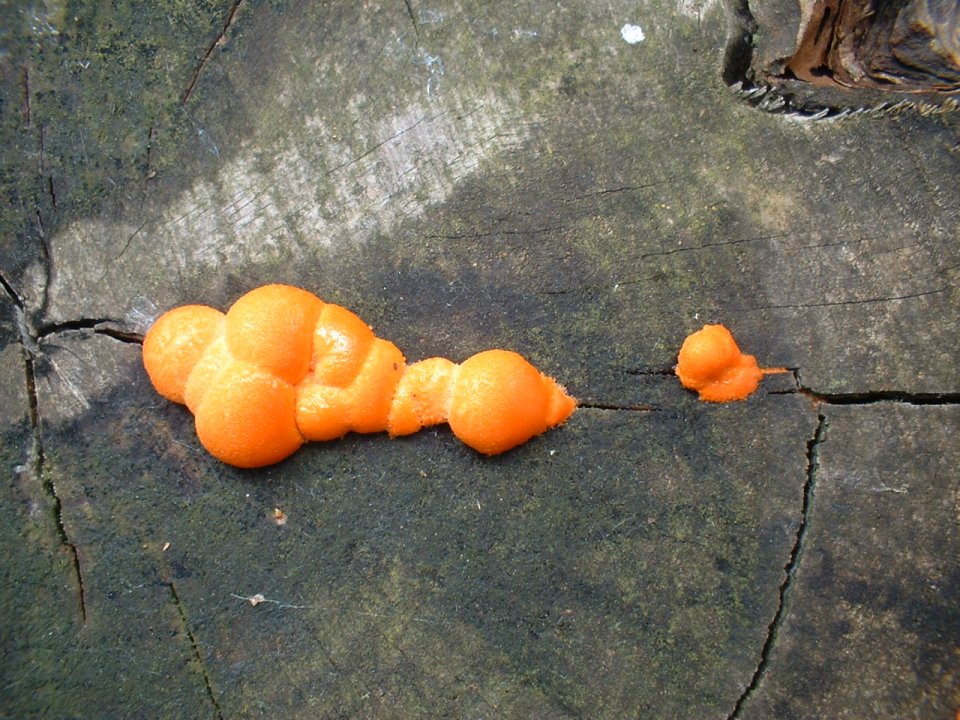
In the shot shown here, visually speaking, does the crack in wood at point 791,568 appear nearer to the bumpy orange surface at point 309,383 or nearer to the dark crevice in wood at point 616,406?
the dark crevice in wood at point 616,406

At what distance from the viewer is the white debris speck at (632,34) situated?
210cm

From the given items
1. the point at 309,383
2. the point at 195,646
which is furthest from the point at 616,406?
the point at 195,646

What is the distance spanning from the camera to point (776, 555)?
2.04m

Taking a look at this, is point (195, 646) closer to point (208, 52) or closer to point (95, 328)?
point (95, 328)

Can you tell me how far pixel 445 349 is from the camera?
84.6 inches

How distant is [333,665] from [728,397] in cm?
151

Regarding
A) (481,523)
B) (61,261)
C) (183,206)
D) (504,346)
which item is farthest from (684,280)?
(61,261)

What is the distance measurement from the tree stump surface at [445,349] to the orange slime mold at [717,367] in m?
0.05

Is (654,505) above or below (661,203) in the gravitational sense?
Answer: below

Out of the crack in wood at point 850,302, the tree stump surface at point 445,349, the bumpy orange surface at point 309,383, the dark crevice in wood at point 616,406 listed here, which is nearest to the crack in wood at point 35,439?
the tree stump surface at point 445,349

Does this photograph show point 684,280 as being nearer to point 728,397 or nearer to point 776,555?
point 728,397

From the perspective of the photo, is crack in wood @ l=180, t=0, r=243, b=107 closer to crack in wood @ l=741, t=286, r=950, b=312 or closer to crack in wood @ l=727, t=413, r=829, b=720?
crack in wood @ l=741, t=286, r=950, b=312

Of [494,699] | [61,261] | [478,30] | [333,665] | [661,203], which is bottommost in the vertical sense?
[494,699]

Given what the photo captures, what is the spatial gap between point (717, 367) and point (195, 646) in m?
1.87
